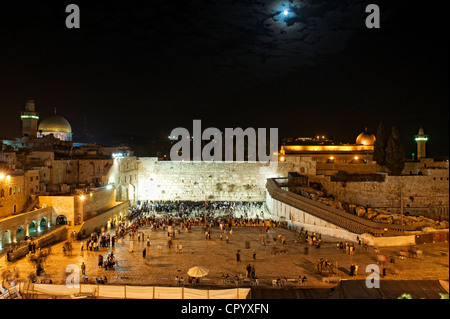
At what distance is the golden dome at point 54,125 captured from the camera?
40438mm

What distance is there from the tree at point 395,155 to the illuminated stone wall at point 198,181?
11517mm

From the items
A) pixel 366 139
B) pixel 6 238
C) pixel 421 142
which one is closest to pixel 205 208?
pixel 6 238

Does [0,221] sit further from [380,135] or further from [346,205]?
[380,135]

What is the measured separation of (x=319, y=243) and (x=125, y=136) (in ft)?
301

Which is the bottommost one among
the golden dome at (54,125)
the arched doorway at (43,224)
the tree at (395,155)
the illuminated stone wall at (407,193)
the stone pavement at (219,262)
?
the stone pavement at (219,262)

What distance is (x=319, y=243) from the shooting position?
17.5m

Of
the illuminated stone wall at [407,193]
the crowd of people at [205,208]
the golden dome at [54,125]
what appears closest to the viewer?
the illuminated stone wall at [407,193]

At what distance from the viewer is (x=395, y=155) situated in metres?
29.1

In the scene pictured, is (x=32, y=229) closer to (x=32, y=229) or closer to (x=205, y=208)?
(x=32, y=229)

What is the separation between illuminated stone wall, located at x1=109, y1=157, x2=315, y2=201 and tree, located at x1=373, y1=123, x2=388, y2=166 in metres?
10.8

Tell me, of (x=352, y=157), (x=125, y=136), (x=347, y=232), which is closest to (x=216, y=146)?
(x=352, y=157)

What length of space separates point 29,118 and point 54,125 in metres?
3.25

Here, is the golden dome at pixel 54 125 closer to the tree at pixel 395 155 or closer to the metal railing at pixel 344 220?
the metal railing at pixel 344 220

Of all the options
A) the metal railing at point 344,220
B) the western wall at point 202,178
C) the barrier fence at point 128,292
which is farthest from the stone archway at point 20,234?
the metal railing at point 344,220
